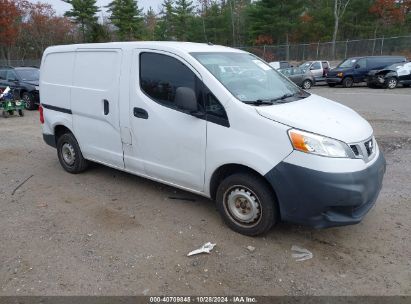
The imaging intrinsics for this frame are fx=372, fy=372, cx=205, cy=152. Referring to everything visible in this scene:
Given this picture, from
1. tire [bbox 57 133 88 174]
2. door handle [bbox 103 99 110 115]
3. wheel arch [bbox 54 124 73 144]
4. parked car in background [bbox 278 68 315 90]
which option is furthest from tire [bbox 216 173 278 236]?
parked car in background [bbox 278 68 315 90]

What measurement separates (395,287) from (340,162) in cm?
111

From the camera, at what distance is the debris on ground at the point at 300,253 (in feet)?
11.5

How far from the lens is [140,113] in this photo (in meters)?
4.44

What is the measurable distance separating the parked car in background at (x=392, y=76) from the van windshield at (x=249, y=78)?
655 inches

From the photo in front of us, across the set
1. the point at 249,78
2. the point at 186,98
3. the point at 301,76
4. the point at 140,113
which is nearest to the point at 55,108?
the point at 140,113

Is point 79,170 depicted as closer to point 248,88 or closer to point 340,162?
point 248,88

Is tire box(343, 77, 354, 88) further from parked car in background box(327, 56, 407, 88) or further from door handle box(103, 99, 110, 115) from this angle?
door handle box(103, 99, 110, 115)

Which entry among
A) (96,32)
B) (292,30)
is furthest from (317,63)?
(96,32)

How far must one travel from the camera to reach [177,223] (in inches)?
166

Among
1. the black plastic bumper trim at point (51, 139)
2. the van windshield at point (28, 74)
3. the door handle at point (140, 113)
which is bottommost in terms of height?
the black plastic bumper trim at point (51, 139)

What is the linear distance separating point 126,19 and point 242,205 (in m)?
45.9

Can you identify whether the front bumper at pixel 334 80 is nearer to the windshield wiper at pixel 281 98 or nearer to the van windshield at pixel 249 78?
the van windshield at pixel 249 78

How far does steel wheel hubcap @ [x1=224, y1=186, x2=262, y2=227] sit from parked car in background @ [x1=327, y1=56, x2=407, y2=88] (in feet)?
62.3

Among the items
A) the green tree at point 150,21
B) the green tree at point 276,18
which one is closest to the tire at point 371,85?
the green tree at point 276,18
